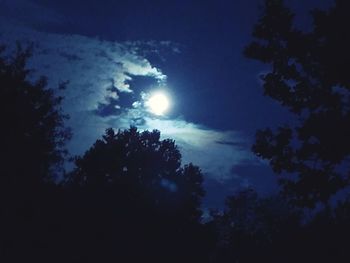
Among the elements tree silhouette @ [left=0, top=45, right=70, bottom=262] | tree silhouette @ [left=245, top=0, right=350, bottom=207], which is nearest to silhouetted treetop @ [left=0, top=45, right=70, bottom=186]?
tree silhouette @ [left=0, top=45, right=70, bottom=262]

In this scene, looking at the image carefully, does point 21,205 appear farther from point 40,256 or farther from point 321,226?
point 321,226

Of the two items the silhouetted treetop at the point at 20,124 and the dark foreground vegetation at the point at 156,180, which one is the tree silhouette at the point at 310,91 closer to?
the dark foreground vegetation at the point at 156,180

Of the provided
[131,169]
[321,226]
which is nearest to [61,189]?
[131,169]

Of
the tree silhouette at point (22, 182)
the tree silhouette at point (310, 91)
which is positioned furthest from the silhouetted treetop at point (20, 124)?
the tree silhouette at point (310, 91)

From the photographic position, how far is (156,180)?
122 feet

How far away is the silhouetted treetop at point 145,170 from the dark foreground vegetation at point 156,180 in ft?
0.34

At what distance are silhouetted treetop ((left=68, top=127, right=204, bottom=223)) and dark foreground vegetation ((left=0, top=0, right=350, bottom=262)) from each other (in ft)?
0.34

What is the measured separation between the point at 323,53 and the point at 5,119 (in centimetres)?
1715

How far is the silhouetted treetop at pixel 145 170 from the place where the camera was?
35.3 metres

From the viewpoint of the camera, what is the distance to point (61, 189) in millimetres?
29656

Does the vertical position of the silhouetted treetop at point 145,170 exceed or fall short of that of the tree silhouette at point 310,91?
it exceeds it

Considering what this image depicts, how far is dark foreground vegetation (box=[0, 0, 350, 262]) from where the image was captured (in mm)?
14680

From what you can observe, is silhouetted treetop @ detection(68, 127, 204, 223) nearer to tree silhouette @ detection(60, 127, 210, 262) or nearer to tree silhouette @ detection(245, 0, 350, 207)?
tree silhouette @ detection(60, 127, 210, 262)

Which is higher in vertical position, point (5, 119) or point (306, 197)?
point (5, 119)
